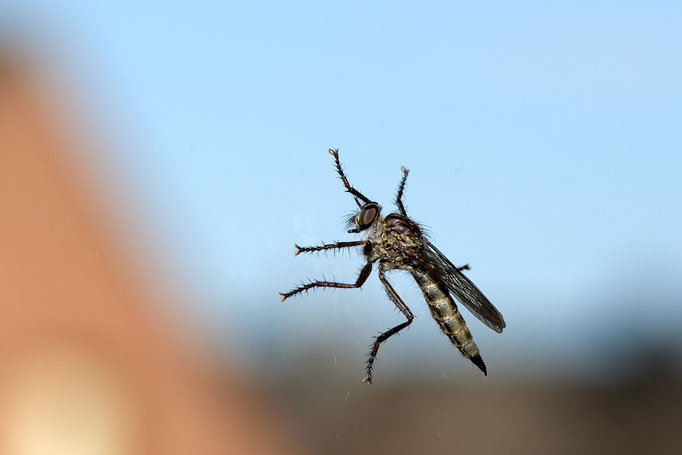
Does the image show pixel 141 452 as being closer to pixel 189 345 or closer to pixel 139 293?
pixel 189 345

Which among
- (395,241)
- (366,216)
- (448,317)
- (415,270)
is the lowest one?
(448,317)

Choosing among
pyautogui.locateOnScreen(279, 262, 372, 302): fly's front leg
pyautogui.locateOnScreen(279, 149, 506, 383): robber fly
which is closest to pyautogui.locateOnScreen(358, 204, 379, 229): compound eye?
pyautogui.locateOnScreen(279, 149, 506, 383): robber fly

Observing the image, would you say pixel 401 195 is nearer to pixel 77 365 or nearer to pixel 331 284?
pixel 331 284

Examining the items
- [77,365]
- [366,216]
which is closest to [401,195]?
[366,216]

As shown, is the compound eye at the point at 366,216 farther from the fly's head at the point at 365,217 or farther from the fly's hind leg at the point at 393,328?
the fly's hind leg at the point at 393,328

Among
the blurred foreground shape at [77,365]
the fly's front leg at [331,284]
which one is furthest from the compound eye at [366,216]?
the blurred foreground shape at [77,365]

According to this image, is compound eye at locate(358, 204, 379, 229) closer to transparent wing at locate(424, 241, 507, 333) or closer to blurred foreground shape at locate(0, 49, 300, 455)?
transparent wing at locate(424, 241, 507, 333)
